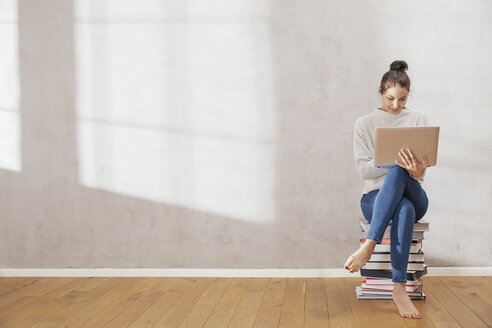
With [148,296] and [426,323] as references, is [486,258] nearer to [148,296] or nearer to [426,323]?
[426,323]

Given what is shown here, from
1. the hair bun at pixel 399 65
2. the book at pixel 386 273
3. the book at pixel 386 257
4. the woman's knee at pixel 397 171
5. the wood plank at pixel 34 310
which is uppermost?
the hair bun at pixel 399 65

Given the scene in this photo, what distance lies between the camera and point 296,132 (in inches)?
122

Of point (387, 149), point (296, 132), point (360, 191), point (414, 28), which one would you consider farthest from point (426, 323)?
point (414, 28)

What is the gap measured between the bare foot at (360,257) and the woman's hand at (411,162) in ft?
1.23

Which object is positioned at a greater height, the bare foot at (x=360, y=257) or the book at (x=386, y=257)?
the bare foot at (x=360, y=257)

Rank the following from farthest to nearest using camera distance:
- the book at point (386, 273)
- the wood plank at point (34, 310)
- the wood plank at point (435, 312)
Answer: the book at point (386, 273)
the wood plank at point (34, 310)
the wood plank at point (435, 312)

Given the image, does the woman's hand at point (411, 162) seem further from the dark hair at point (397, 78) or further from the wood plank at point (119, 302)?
the wood plank at point (119, 302)

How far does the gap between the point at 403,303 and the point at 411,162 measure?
25.2 inches

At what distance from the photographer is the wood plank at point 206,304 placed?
2268 mm

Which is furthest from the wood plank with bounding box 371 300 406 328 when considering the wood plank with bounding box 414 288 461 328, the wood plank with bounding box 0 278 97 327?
the wood plank with bounding box 0 278 97 327

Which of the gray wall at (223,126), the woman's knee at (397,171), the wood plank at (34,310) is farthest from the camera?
the gray wall at (223,126)

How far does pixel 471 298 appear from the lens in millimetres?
2582

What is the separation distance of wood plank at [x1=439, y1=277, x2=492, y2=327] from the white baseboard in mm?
95

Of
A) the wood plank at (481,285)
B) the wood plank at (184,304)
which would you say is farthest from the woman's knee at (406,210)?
the wood plank at (184,304)
